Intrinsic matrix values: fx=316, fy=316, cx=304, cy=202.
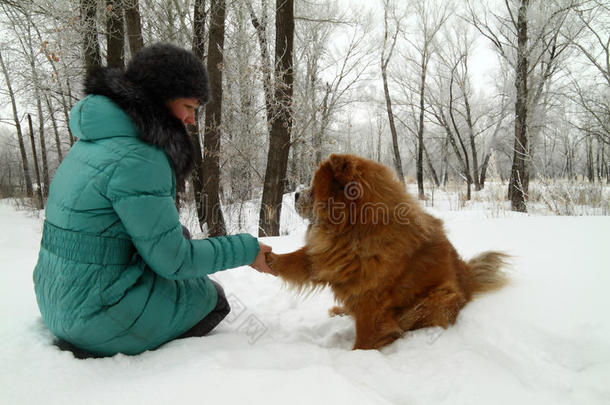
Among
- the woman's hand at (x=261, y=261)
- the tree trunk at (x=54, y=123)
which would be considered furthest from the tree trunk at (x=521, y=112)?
the tree trunk at (x=54, y=123)

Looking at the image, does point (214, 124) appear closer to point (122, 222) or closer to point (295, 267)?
point (295, 267)

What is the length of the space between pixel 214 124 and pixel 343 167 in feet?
17.7

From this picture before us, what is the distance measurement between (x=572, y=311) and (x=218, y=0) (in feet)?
25.7

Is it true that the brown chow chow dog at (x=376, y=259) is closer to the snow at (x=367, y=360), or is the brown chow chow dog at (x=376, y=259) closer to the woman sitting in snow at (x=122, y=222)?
the snow at (x=367, y=360)

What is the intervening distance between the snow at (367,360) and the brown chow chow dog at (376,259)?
142 millimetres

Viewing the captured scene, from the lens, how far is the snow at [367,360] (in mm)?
1351

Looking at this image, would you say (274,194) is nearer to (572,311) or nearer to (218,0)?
(218,0)

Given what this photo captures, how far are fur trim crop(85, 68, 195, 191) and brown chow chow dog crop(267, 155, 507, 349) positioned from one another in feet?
3.44

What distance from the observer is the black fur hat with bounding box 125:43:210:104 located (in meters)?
1.87

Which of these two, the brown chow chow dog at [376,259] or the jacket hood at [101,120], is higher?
the jacket hood at [101,120]

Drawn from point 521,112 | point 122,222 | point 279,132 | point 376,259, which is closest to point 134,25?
point 279,132

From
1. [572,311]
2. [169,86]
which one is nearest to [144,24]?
[169,86]

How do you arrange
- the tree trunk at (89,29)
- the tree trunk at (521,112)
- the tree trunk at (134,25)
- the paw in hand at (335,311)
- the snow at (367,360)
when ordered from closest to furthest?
1. the snow at (367,360)
2. the paw in hand at (335,311)
3. the tree trunk at (134,25)
4. the tree trunk at (89,29)
5. the tree trunk at (521,112)

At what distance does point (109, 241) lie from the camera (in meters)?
1.74
